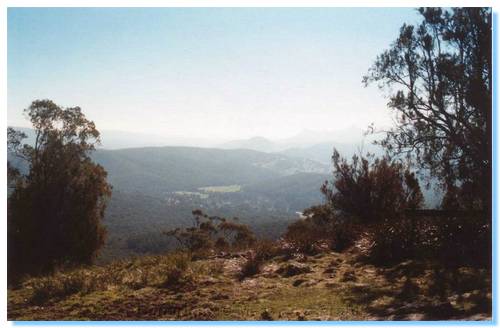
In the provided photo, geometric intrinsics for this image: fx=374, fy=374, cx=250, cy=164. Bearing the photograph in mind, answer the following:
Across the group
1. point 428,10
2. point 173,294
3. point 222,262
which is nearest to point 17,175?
point 222,262

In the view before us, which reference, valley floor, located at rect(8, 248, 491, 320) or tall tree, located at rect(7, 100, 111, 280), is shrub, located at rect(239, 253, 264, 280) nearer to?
valley floor, located at rect(8, 248, 491, 320)

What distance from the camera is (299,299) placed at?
6.00 meters

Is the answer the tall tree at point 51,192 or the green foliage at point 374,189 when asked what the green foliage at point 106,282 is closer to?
the green foliage at point 374,189

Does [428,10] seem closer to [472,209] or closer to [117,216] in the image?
[472,209]

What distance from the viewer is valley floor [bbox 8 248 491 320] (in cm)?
535

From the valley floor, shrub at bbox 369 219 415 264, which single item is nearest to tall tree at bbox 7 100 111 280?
the valley floor

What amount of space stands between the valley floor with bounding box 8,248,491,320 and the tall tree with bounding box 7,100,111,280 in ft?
39.8

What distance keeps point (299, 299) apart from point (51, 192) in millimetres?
15889

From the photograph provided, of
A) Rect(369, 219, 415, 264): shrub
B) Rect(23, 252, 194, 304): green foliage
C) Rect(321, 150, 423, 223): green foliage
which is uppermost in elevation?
Rect(321, 150, 423, 223): green foliage

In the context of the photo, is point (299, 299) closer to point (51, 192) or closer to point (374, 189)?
point (374, 189)

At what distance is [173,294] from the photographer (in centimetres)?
636

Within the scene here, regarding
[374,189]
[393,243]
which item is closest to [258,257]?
[393,243]

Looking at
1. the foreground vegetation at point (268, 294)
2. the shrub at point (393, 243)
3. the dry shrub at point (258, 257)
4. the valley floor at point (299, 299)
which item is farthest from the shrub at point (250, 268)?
the shrub at point (393, 243)

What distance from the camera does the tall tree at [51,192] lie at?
17625 millimetres
